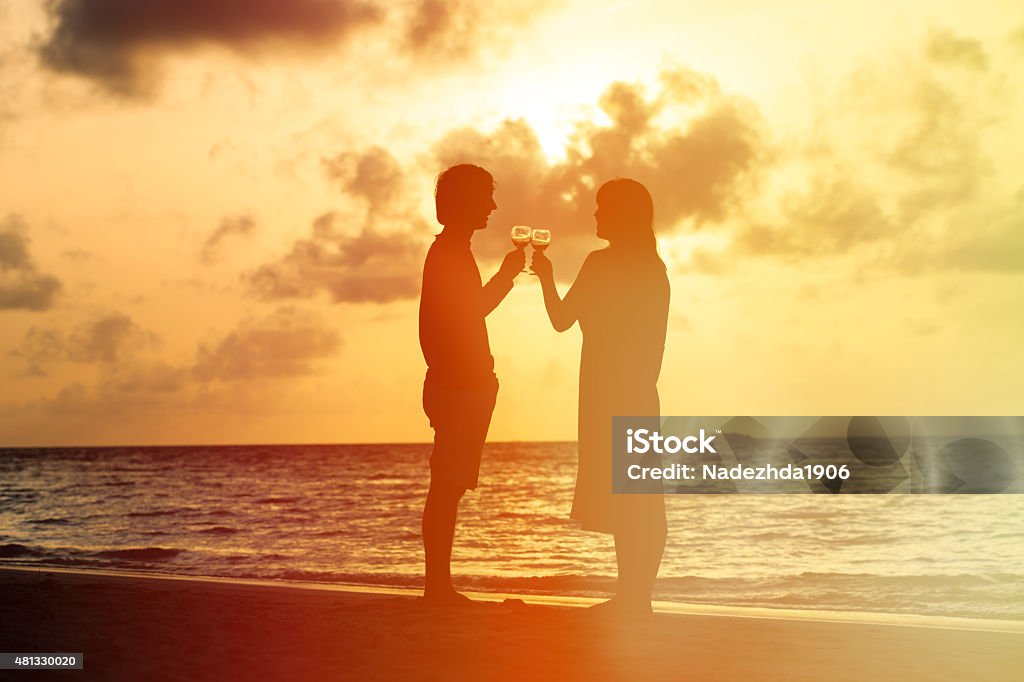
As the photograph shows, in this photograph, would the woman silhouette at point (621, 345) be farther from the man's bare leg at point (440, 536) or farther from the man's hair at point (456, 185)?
the man's bare leg at point (440, 536)

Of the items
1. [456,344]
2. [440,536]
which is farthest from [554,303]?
[440,536]

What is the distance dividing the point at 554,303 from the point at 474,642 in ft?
8.08

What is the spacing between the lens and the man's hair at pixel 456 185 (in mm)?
7402

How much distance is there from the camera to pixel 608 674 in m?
5.56

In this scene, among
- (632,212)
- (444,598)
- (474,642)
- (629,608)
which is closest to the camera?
(474,642)

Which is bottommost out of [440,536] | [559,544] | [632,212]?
[559,544]

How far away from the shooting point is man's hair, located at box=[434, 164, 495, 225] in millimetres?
7402

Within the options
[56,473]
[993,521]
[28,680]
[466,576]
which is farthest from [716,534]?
[56,473]

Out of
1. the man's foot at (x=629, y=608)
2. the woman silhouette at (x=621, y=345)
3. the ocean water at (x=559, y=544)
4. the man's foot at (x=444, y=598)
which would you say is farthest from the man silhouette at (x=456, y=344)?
the ocean water at (x=559, y=544)

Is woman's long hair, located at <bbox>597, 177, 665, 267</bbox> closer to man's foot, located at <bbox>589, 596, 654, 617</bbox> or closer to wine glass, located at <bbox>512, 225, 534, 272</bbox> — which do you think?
wine glass, located at <bbox>512, 225, 534, 272</bbox>

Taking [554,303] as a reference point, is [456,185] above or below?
above

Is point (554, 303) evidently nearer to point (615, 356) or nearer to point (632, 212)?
point (615, 356)

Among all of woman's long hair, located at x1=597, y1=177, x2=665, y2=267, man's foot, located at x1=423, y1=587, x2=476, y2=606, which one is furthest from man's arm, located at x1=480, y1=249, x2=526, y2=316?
man's foot, located at x1=423, y1=587, x2=476, y2=606

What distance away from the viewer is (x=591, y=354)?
7.33 m
